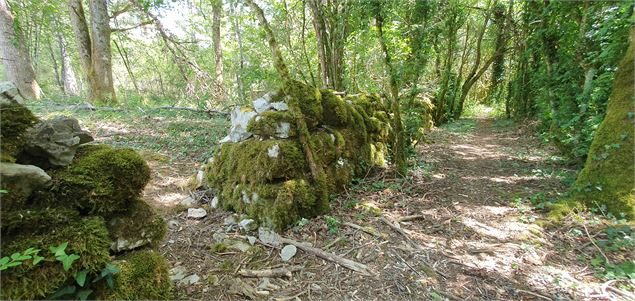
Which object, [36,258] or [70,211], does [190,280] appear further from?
[36,258]

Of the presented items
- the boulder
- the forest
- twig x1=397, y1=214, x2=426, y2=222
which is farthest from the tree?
twig x1=397, y1=214, x2=426, y2=222

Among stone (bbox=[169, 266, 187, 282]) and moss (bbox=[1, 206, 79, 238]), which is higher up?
moss (bbox=[1, 206, 79, 238])

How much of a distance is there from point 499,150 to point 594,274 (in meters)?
5.94

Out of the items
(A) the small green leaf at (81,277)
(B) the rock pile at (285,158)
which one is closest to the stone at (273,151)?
(B) the rock pile at (285,158)

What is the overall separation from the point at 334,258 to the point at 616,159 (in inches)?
148

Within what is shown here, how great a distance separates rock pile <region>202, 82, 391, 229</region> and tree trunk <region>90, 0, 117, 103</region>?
7.25 m

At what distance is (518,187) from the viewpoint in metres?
5.01

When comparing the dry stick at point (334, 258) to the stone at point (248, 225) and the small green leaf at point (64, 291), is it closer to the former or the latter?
the stone at point (248, 225)

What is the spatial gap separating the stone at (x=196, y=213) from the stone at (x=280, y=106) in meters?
1.82

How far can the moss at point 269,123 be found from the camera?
4094 millimetres

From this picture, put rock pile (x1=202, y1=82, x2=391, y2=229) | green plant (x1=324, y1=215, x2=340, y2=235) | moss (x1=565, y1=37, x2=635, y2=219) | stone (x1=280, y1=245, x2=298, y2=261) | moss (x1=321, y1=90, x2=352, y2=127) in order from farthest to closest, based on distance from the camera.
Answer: moss (x1=321, y1=90, x2=352, y2=127)
rock pile (x1=202, y1=82, x2=391, y2=229)
green plant (x1=324, y1=215, x2=340, y2=235)
moss (x1=565, y1=37, x2=635, y2=219)
stone (x1=280, y1=245, x2=298, y2=261)

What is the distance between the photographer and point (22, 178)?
174cm

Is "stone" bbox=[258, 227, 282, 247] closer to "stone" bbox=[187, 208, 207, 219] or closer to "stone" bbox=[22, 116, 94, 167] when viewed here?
"stone" bbox=[187, 208, 207, 219]

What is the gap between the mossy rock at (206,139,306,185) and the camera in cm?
373
